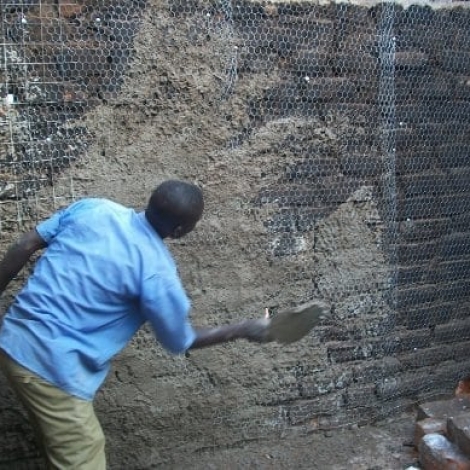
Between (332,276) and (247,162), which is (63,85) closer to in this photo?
(247,162)

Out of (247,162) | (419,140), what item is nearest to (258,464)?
(247,162)

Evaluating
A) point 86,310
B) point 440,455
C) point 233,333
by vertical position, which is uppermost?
point 86,310

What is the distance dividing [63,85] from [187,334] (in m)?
1.27

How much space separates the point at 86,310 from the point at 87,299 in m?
0.04

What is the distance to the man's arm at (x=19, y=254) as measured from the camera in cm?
261

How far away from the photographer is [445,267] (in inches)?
161

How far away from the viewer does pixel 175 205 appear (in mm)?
2445

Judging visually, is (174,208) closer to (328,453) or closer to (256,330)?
(256,330)

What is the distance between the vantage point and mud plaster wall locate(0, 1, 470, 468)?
309 centimetres

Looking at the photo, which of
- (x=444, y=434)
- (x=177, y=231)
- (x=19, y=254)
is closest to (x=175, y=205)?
(x=177, y=231)

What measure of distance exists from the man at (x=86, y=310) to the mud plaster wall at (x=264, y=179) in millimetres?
717

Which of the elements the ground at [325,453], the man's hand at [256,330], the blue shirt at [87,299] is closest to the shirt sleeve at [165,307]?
the blue shirt at [87,299]

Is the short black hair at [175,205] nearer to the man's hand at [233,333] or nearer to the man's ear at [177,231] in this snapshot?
the man's ear at [177,231]

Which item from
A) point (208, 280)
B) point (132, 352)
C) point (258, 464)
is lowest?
point (258, 464)
